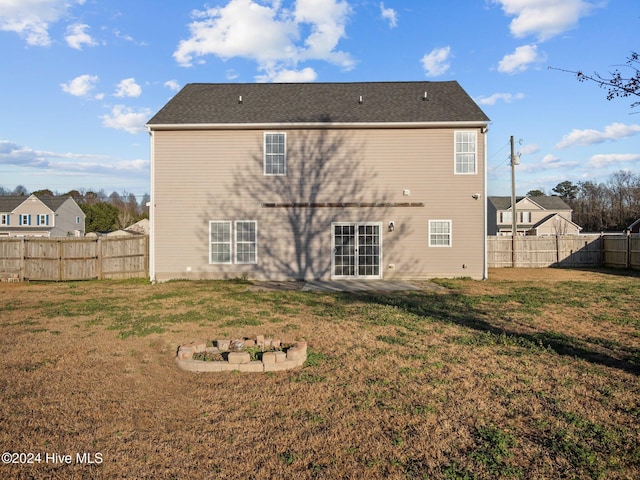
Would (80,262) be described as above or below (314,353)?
above

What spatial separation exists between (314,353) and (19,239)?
15321mm

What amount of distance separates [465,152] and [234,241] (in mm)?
9442

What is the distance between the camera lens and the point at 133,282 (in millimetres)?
14930

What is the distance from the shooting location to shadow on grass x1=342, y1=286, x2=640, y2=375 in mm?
5863

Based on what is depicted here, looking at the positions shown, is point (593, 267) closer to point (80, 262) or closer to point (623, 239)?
point (623, 239)

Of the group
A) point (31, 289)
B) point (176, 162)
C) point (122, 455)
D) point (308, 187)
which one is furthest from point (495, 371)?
point (31, 289)

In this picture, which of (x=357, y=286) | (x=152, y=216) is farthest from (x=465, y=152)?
(x=152, y=216)

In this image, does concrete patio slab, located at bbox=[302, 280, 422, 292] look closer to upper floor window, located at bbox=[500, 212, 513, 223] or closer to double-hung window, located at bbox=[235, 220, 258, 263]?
double-hung window, located at bbox=[235, 220, 258, 263]

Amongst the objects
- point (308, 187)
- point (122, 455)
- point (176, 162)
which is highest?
point (176, 162)

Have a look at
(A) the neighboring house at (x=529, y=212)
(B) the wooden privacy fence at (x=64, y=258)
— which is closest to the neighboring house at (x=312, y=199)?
(B) the wooden privacy fence at (x=64, y=258)

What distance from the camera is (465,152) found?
14914 mm

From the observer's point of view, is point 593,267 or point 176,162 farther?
point 593,267

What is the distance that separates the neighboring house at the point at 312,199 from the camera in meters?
14.9

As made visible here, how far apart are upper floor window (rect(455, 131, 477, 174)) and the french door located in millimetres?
3819
